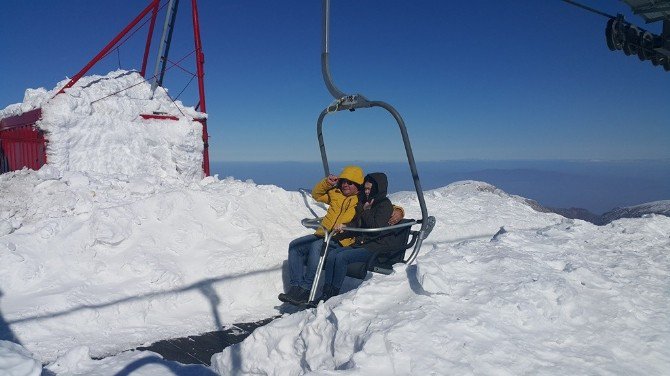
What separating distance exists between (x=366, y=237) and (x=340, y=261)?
0.54 metres

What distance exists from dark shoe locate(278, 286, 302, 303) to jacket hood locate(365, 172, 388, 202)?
4.48ft

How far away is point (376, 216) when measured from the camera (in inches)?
205

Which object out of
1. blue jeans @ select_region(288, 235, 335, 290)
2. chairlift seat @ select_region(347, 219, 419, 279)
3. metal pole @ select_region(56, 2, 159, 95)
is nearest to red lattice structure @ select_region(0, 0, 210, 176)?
metal pole @ select_region(56, 2, 159, 95)

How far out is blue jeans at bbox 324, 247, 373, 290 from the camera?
4.89 m

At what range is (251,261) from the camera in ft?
20.4

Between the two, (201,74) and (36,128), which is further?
(201,74)

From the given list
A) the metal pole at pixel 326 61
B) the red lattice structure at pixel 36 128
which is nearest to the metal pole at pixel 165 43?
the red lattice structure at pixel 36 128

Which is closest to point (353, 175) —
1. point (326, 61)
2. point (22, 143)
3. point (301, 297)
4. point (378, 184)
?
point (378, 184)

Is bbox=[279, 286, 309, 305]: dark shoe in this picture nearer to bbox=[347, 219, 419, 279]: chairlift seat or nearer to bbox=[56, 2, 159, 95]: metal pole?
bbox=[347, 219, 419, 279]: chairlift seat

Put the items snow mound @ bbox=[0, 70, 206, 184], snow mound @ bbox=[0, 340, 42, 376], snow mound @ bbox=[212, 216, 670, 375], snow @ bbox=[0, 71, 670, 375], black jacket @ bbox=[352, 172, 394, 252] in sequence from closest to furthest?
snow mound @ bbox=[0, 340, 42, 376] → snow mound @ bbox=[212, 216, 670, 375] → snow @ bbox=[0, 71, 670, 375] → black jacket @ bbox=[352, 172, 394, 252] → snow mound @ bbox=[0, 70, 206, 184]

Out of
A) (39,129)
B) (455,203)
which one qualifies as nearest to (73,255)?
(39,129)

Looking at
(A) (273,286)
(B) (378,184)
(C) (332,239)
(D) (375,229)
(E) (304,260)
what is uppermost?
(B) (378,184)

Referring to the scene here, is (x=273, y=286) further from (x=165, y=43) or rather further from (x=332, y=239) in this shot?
(x=165, y=43)

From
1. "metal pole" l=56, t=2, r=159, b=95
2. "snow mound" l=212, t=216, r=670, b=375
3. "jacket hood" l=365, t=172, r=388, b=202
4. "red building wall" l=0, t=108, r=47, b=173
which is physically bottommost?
"snow mound" l=212, t=216, r=670, b=375
